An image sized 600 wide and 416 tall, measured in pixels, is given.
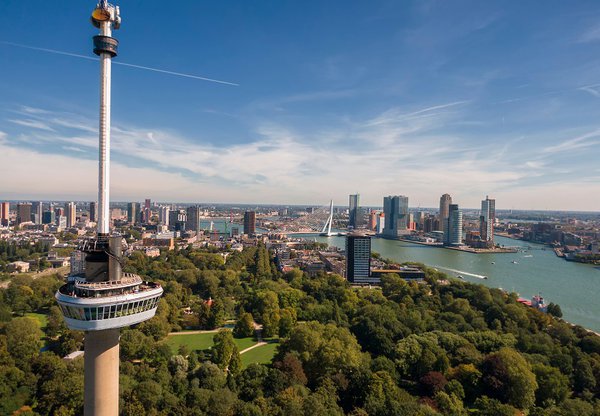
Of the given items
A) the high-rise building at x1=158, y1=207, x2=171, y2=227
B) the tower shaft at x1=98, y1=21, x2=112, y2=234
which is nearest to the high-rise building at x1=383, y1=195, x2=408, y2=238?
the high-rise building at x1=158, y1=207, x2=171, y2=227

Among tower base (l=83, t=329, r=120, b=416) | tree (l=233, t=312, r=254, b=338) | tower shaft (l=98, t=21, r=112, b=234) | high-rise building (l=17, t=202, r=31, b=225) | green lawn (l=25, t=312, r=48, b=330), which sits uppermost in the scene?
tower shaft (l=98, t=21, r=112, b=234)

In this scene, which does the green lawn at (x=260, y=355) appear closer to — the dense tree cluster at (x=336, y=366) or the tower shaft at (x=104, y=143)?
the dense tree cluster at (x=336, y=366)

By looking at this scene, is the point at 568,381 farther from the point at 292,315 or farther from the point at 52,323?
the point at 52,323

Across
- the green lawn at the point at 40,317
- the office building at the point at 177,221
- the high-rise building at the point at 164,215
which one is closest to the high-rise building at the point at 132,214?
the high-rise building at the point at 164,215

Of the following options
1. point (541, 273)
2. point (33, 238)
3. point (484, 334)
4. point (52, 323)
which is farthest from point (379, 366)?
point (33, 238)

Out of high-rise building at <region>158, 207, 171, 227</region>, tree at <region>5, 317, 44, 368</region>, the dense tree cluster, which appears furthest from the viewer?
high-rise building at <region>158, 207, 171, 227</region>

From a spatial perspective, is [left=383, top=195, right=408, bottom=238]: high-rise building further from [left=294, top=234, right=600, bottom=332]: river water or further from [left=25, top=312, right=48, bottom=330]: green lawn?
[left=25, top=312, right=48, bottom=330]: green lawn
